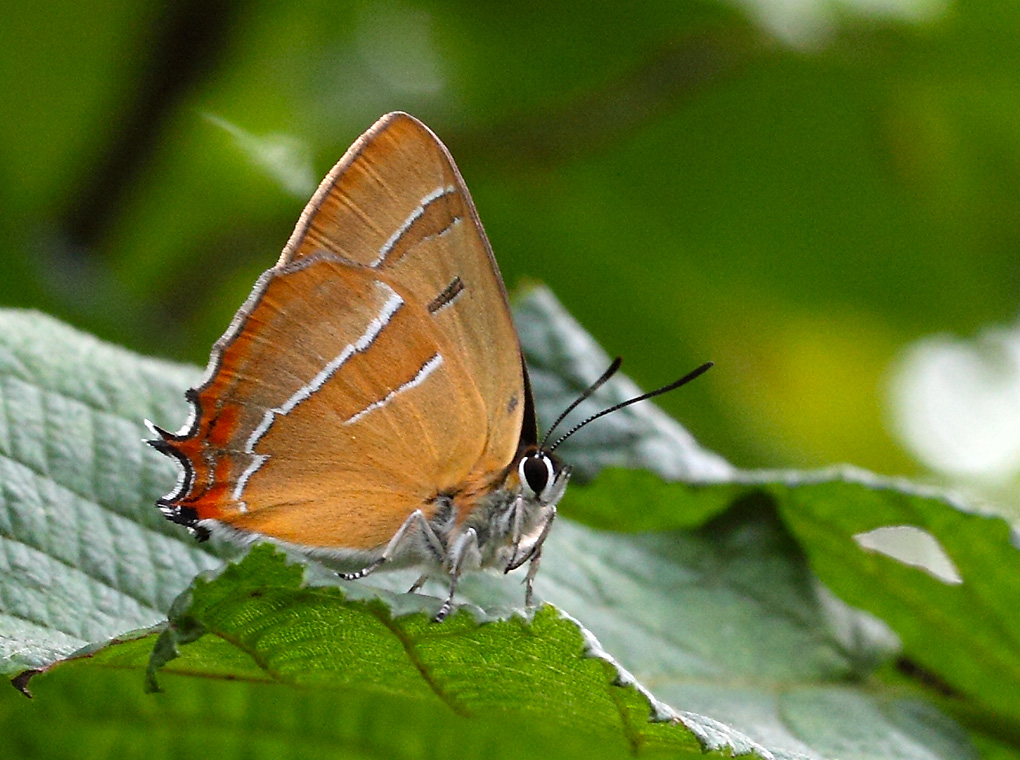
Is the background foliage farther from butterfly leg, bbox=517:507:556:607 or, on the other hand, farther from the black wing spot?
butterfly leg, bbox=517:507:556:607

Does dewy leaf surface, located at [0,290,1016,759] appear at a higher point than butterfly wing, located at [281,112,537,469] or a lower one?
lower

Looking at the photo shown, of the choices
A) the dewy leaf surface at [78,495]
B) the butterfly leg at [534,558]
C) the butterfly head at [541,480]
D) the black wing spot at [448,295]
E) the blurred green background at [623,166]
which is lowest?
the dewy leaf surface at [78,495]

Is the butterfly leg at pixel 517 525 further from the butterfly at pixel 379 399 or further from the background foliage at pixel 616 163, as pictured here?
the background foliage at pixel 616 163

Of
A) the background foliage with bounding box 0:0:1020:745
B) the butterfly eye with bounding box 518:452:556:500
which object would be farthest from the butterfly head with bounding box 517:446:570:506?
the background foliage with bounding box 0:0:1020:745

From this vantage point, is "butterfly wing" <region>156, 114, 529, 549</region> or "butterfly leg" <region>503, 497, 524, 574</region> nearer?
"butterfly wing" <region>156, 114, 529, 549</region>

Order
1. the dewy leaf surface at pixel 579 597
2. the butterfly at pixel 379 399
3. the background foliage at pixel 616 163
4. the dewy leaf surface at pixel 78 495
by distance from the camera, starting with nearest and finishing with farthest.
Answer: the dewy leaf surface at pixel 579 597
the dewy leaf surface at pixel 78 495
the butterfly at pixel 379 399
the background foliage at pixel 616 163

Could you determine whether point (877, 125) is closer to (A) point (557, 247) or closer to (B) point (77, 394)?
(A) point (557, 247)

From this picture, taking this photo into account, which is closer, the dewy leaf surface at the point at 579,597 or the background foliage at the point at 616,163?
the dewy leaf surface at the point at 579,597

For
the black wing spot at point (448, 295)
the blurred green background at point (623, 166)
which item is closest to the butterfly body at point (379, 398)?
the black wing spot at point (448, 295)
